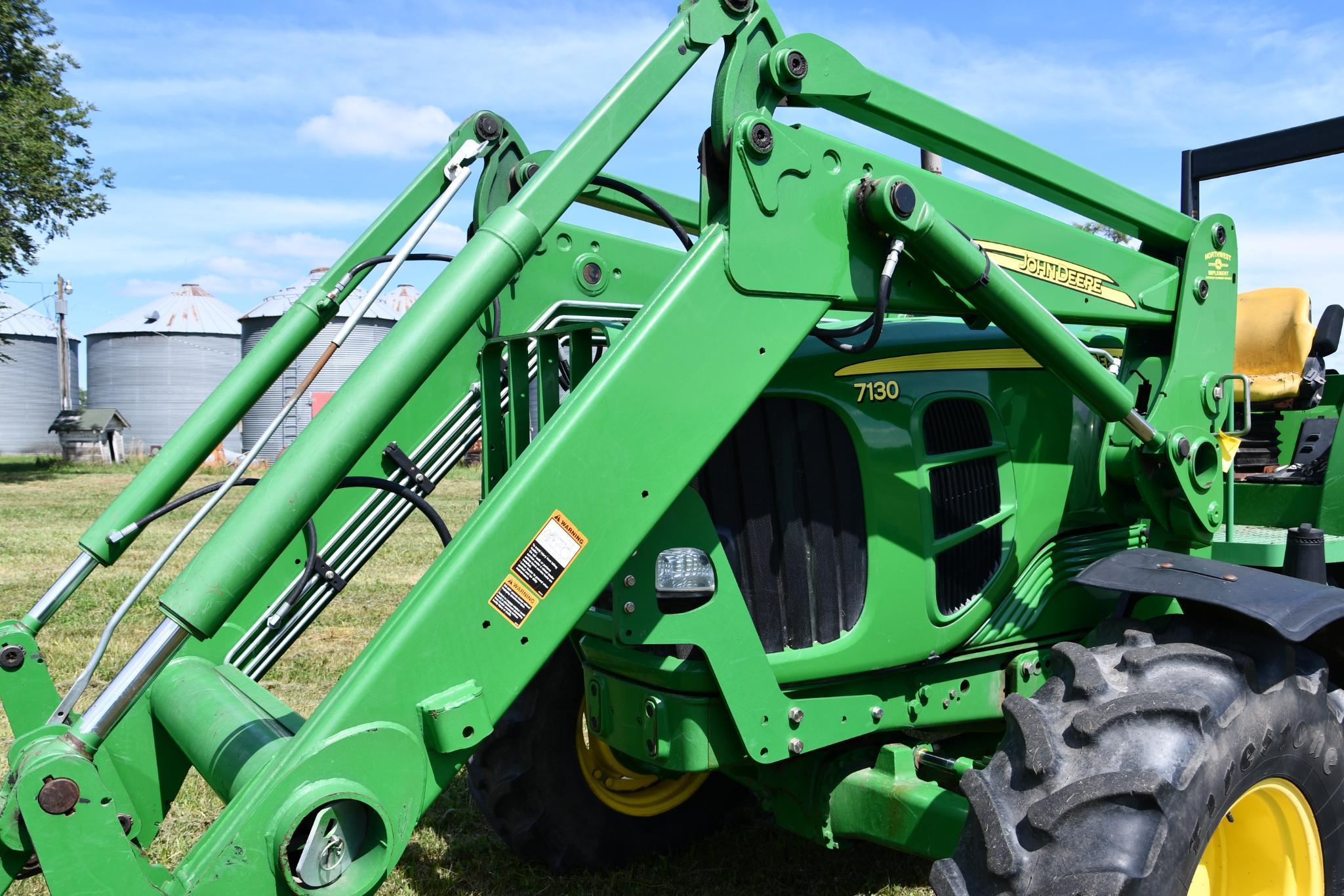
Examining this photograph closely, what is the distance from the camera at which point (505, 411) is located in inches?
138

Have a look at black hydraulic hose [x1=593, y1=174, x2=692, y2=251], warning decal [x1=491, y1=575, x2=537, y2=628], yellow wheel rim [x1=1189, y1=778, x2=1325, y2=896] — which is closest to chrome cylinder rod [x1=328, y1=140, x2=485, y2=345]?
black hydraulic hose [x1=593, y1=174, x2=692, y2=251]

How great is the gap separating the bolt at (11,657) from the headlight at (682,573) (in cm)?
169

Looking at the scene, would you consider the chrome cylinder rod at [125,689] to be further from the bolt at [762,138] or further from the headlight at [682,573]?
the bolt at [762,138]

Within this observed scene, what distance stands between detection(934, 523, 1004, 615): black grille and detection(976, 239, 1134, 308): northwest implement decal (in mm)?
759

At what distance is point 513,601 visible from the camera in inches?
91.5

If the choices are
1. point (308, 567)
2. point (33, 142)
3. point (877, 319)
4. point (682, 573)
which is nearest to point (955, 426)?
point (877, 319)

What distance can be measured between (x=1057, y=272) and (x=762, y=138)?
1.09m

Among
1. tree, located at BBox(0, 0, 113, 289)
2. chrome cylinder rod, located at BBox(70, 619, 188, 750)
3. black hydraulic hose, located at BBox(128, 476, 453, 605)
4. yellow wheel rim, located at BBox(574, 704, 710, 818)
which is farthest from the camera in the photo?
tree, located at BBox(0, 0, 113, 289)

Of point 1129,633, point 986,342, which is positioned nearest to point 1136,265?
point 986,342

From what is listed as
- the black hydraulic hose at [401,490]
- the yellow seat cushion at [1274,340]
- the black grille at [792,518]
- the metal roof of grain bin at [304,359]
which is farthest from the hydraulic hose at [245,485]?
the metal roof of grain bin at [304,359]

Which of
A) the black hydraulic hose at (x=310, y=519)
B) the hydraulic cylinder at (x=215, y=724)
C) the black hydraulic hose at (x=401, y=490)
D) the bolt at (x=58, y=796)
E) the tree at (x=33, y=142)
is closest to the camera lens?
the bolt at (x=58, y=796)

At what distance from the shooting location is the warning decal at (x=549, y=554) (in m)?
2.33

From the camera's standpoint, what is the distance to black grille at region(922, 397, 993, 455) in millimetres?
3318

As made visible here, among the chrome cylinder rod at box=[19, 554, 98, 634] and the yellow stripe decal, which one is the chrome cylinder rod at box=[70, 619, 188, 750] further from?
the yellow stripe decal
